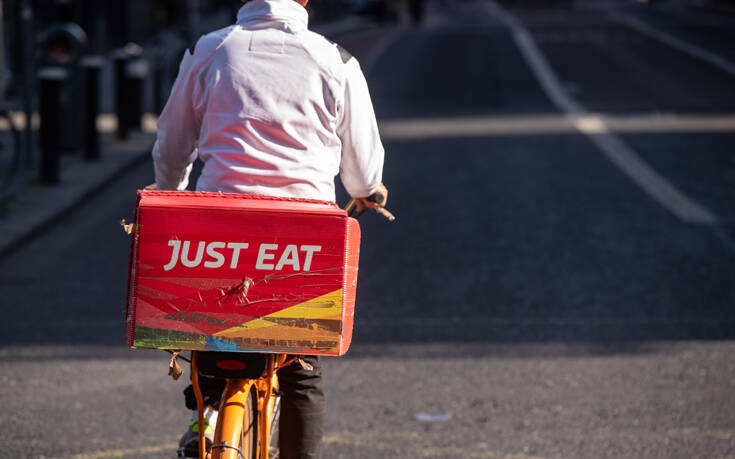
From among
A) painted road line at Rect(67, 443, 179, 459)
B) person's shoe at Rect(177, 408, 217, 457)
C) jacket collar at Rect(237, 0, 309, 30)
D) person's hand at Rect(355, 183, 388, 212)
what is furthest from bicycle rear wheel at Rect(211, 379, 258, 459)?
painted road line at Rect(67, 443, 179, 459)

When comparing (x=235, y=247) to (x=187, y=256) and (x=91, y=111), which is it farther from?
(x=91, y=111)

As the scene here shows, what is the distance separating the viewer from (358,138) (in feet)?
11.0

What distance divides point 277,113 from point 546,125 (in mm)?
15089

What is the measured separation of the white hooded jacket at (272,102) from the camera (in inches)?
126

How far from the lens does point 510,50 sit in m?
34.6

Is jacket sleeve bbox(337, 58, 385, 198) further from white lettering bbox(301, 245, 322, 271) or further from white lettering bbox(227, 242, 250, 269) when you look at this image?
white lettering bbox(227, 242, 250, 269)

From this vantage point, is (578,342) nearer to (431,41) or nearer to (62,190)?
(62,190)

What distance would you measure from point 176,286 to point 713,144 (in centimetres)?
1378

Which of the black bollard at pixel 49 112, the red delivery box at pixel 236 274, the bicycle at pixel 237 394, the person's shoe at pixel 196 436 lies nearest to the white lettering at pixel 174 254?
the red delivery box at pixel 236 274

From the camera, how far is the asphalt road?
17.0 ft

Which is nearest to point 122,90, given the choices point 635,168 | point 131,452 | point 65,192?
point 65,192

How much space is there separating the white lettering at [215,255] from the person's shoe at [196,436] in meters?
0.57

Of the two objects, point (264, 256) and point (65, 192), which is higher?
point (264, 256)

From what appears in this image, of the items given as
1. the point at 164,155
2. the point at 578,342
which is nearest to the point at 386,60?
the point at 578,342
